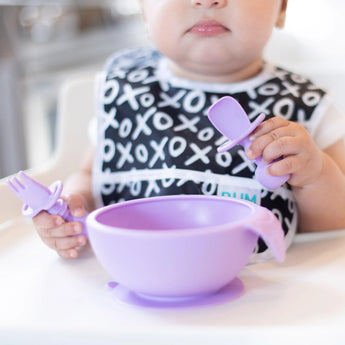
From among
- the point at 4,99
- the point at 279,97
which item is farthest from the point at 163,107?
the point at 4,99

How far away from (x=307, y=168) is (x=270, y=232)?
177 millimetres

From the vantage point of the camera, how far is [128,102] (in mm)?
861

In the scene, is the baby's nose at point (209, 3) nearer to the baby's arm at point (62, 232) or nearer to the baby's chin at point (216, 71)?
the baby's chin at point (216, 71)

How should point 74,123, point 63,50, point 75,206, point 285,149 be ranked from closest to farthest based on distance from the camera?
point 285,149 < point 75,206 < point 74,123 < point 63,50

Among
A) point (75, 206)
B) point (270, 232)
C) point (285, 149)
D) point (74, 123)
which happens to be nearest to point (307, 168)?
point (285, 149)

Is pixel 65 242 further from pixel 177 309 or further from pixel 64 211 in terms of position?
pixel 177 309

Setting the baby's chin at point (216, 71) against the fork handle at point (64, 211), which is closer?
the fork handle at point (64, 211)

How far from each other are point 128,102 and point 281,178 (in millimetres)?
324

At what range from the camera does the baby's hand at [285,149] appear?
23.6 inches

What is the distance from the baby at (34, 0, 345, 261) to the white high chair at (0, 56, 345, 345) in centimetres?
4

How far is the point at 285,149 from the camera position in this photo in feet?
2.00

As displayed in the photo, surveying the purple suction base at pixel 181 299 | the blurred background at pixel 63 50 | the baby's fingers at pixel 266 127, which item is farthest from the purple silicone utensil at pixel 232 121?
the blurred background at pixel 63 50

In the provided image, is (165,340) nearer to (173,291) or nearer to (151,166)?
(173,291)

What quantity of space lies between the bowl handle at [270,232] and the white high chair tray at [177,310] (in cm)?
6
